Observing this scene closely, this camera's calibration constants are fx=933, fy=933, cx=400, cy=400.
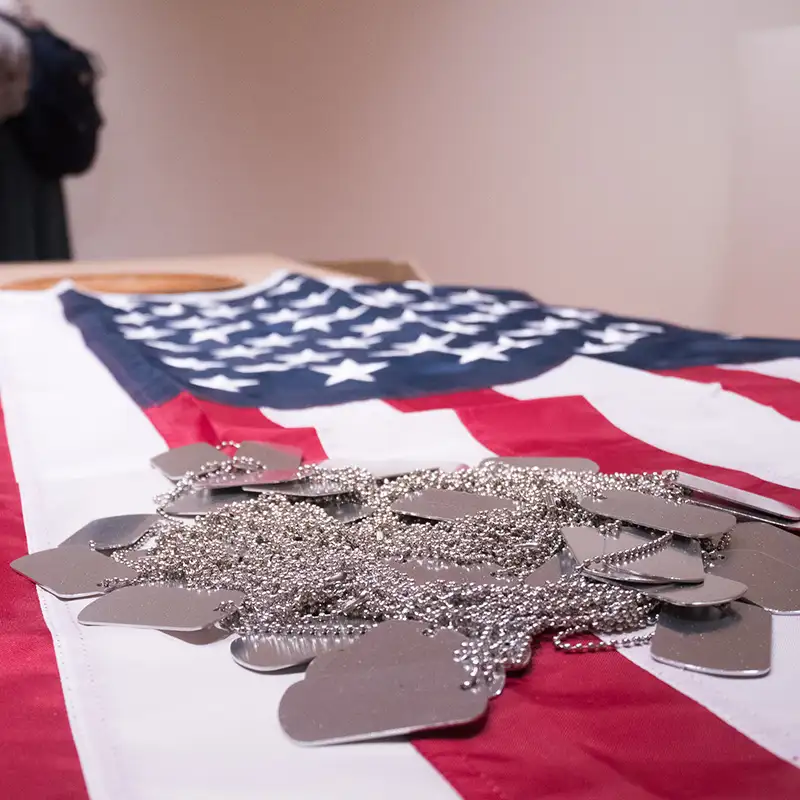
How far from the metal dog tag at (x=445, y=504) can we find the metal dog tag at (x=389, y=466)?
0.26 ft

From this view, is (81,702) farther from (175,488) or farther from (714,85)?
(714,85)

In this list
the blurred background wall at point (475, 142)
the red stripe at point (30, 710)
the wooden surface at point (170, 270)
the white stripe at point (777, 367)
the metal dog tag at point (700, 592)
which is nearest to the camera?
the red stripe at point (30, 710)

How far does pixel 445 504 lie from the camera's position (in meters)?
0.71

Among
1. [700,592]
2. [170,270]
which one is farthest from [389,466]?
[170,270]

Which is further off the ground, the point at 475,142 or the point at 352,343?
the point at 475,142

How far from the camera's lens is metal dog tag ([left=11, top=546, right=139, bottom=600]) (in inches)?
23.4

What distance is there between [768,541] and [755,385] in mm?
545

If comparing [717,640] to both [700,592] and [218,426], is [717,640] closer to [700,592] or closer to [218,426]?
[700,592]

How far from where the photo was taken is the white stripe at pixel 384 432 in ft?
3.12

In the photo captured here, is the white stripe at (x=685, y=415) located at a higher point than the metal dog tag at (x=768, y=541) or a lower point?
lower

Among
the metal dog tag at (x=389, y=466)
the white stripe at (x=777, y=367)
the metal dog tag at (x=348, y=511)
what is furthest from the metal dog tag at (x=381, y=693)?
the white stripe at (x=777, y=367)

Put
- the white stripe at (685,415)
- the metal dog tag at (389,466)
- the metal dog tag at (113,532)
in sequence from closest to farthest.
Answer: the metal dog tag at (113,532), the metal dog tag at (389,466), the white stripe at (685,415)

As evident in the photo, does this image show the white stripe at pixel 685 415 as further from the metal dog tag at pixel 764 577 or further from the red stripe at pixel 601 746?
the red stripe at pixel 601 746

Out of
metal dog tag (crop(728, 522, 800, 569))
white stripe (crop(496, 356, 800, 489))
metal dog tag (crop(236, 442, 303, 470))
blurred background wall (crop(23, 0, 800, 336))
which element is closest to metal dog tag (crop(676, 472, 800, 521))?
metal dog tag (crop(728, 522, 800, 569))
